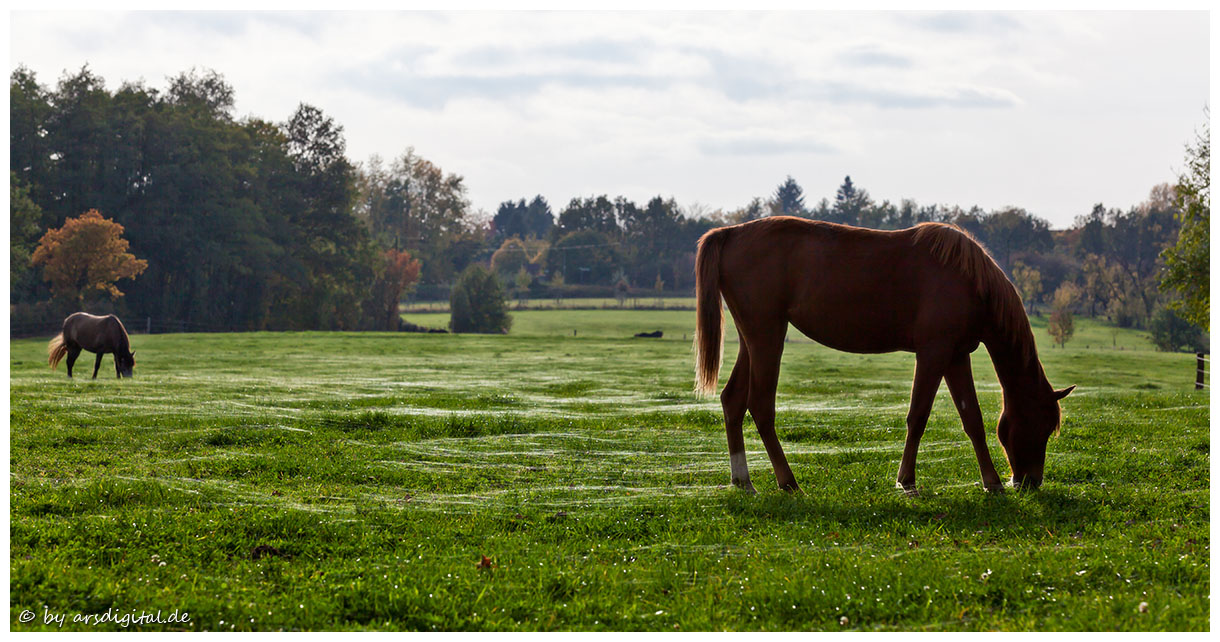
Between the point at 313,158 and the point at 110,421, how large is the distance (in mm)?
64343

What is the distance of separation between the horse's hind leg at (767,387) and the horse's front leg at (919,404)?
3.35ft

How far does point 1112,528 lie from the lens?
22.6ft

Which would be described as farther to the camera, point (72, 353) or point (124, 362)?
point (124, 362)

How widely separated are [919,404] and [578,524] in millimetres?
3335

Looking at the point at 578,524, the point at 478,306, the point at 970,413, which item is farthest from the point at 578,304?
the point at 578,524

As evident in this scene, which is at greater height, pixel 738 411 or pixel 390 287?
pixel 390 287

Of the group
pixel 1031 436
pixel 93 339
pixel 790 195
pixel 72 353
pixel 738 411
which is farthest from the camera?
pixel 790 195

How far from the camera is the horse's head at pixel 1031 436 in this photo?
854 centimetres

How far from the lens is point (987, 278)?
324 inches

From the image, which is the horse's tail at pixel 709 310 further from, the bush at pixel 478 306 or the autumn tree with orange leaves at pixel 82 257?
the bush at pixel 478 306

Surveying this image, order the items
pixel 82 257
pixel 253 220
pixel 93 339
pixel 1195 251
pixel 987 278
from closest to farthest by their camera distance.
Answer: pixel 987 278
pixel 93 339
pixel 1195 251
pixel 82 257
pixel 253 220

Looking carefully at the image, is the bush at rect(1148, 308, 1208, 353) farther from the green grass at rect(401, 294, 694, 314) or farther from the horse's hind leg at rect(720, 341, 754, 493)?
the horse's hind leg at rect(720, 341, 754, 493)

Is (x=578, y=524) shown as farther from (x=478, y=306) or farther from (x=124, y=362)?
(x=478, y=306)
